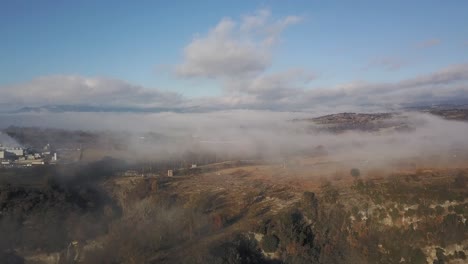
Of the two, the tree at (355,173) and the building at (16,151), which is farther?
the building at (16,151)

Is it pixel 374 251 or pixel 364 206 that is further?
pixel 364 206

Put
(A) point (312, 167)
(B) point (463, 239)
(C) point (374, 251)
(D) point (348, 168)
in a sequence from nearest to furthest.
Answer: (B) point (463, 239)
(C) point (374, 251)
(D) point (348, 168)
(A) point (312, 167)

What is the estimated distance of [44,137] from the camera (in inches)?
2569

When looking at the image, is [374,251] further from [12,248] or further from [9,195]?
[9,195]

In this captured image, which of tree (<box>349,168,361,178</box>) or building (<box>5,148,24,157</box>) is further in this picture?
building (<box>5,148,24,157</box>)

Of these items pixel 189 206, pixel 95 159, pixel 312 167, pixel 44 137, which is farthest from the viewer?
pixel 44 137

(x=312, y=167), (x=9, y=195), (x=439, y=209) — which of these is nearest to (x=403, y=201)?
(x=439, y=209)

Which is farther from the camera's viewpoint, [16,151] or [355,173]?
[16,151]

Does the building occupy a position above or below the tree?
above

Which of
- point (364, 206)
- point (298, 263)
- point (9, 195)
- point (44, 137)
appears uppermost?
point (44, 137)

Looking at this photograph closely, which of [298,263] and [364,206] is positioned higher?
[364,206]

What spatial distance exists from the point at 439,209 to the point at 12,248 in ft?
90.1

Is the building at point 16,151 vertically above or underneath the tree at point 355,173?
above

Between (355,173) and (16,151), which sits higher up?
(16,151)
